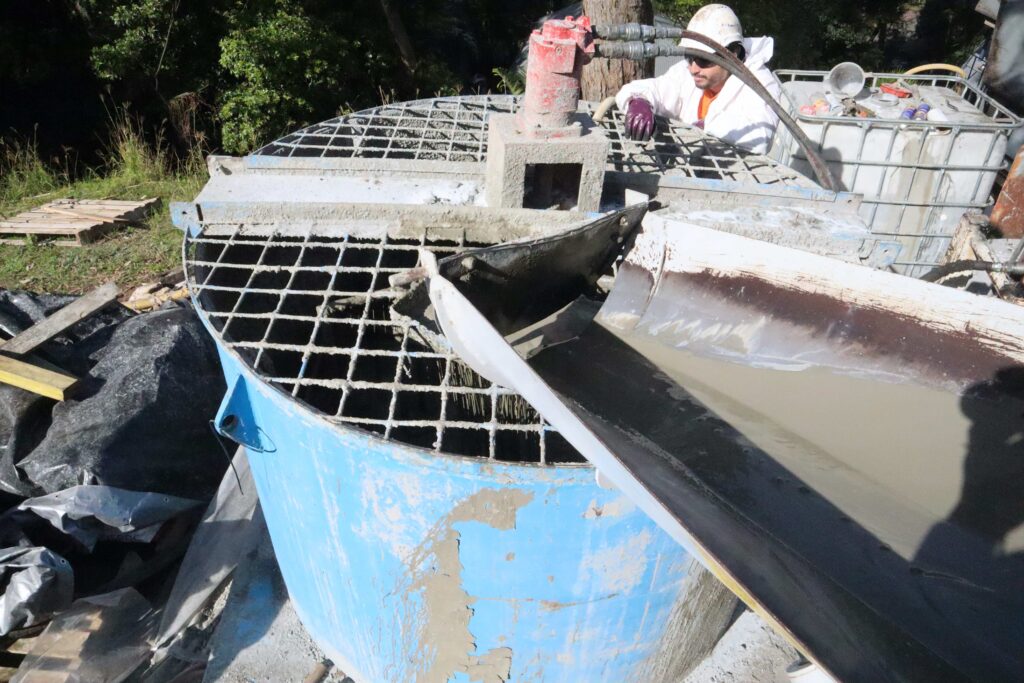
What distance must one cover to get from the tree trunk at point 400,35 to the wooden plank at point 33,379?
8.29 metres

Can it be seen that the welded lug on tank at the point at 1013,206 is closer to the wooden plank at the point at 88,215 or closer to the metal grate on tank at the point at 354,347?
the metal grate on tank at the point at 354,347

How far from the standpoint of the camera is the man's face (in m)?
3.96

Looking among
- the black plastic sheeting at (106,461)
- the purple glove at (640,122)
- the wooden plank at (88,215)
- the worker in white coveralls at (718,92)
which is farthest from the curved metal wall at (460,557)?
the wooden plank at (88,215)

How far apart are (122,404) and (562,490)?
98.2 inches

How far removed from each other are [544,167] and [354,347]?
1062mm

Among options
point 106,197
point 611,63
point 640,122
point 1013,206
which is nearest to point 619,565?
point 640,122

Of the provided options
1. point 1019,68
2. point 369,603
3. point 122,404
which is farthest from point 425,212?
point 1019,68

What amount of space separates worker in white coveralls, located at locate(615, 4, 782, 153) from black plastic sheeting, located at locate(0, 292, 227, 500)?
2.72 m

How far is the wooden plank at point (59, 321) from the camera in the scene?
3.34 metres

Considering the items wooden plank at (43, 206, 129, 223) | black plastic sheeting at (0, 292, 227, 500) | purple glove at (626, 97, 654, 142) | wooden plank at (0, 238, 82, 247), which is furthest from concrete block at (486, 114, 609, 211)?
wooden plank at (43, 206, 129, 223)

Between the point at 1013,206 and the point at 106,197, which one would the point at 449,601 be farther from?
the point at 106,197

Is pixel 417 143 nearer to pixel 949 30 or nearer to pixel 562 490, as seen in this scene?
pixel 562 490

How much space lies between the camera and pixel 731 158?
3.31 metres

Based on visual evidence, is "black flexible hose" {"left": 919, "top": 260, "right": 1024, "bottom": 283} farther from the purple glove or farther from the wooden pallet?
the wooden pallet
